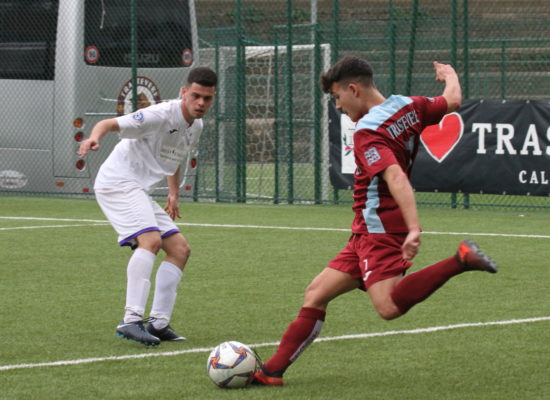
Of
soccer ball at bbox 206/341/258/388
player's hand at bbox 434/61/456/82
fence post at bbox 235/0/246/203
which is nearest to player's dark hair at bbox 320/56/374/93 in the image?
player's hand at bbox 434/61/456/82

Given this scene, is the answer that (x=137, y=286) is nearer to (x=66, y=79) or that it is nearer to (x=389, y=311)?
(x=389, y=311)

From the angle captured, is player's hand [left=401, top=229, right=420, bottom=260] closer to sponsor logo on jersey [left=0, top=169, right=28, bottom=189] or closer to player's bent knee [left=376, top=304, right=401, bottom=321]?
player's bent knee [left=376, top=304, right=401, bottom=321]

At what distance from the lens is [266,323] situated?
732 cm

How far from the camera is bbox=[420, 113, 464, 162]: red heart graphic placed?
14.6 m

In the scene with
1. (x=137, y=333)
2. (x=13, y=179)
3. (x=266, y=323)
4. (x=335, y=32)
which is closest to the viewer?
(x=137, y=333)

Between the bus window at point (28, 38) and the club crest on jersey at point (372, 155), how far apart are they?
12.7 metres

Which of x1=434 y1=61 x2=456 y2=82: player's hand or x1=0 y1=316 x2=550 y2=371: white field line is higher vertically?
x1=434 y1=61 x2=456 y2=82: player's hand

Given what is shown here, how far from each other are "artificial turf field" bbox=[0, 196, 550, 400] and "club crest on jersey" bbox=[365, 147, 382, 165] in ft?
3.52

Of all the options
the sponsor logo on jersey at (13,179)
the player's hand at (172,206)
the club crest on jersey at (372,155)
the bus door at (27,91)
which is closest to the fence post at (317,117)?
the bus door at (27,91)

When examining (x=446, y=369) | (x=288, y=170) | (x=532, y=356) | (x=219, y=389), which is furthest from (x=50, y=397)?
(x=288, y=170)

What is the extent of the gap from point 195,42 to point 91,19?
1.65 m

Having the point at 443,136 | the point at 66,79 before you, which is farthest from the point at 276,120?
the point at 66,79

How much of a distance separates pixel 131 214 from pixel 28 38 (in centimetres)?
1126

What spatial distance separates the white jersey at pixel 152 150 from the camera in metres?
6.94
